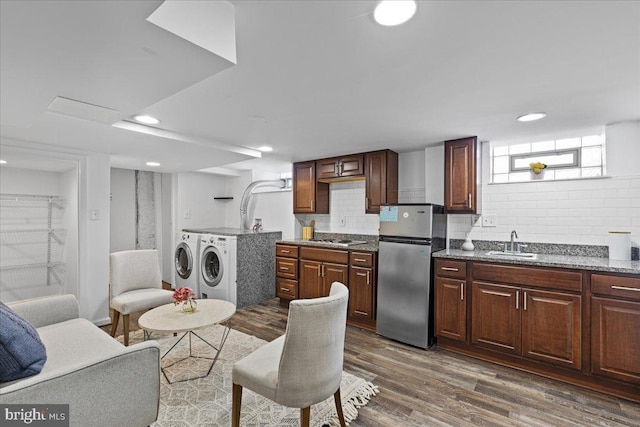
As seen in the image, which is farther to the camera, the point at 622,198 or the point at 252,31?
the point at 622,198

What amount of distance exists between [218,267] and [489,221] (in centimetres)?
356

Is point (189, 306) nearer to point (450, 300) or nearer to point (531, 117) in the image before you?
point (450, 300)

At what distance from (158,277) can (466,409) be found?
3158 millimetres

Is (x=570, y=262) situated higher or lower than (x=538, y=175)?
lower

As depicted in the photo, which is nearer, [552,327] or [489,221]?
[552,327]

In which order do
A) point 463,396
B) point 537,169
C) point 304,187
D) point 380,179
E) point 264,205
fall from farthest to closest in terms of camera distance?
point 264,205, point 304,187, point 380,179, point 537,169, point 463,396

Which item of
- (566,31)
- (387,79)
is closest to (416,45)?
(387,79)

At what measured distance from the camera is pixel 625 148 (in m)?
2.51

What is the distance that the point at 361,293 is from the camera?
3.36 meters

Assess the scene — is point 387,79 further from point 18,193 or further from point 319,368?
point 18,193

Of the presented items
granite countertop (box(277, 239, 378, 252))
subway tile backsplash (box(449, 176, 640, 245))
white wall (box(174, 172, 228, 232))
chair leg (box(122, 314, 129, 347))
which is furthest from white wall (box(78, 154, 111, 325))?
subway tile backsplash (box(449, 176, 640, 245))

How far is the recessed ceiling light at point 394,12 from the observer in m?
1.10

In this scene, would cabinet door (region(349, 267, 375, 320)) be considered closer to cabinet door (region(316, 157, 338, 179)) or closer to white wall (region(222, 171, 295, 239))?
cabinet door (region(316, 157, 338, 179))

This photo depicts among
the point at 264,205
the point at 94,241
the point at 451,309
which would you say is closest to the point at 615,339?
the point at 451,309
